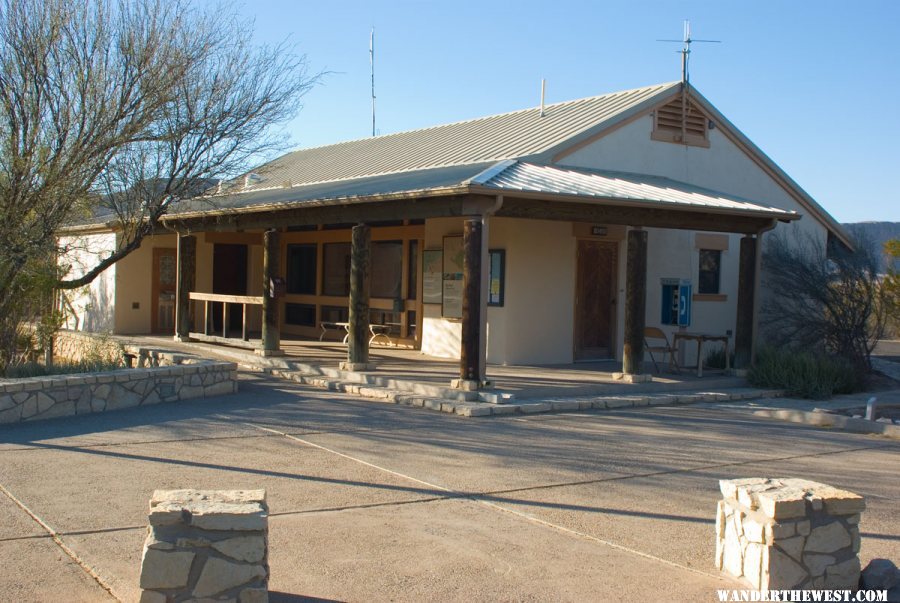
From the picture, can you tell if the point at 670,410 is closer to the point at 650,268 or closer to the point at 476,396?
the point at 476,396

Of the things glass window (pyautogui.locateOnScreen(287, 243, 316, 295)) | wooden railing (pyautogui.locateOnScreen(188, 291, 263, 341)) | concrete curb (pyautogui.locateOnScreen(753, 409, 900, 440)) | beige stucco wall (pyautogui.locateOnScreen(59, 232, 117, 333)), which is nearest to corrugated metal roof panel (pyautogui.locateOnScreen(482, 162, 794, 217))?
concrete curb (pyautogui.locateOnScreen(753, 409, 900, 440))

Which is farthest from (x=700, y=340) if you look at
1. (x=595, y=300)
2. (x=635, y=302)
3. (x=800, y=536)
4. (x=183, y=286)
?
(x=183, y=286)

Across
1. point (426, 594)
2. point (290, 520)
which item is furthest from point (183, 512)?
point (290, 520)

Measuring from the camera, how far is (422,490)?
7086mm

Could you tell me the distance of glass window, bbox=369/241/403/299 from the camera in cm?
1758

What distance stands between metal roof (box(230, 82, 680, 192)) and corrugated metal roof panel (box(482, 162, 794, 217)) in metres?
0.92

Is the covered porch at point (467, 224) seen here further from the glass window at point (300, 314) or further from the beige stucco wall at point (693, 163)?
the glass window at point (300, 314)

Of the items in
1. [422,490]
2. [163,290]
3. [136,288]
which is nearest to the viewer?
[422,490]

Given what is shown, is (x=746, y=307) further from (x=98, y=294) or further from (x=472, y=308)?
(x=98, y=294)

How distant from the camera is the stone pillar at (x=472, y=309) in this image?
11.2 metres

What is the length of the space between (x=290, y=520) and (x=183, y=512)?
191cm

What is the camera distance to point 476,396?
11.5 metres

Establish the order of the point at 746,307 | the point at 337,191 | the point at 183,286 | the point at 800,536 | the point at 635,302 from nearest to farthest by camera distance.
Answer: the point at 800,536
the point at 635,302
the point at 337,191
the point at 746,307
the point at 183,286

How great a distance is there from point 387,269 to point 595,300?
436cm
